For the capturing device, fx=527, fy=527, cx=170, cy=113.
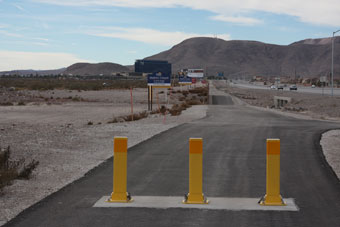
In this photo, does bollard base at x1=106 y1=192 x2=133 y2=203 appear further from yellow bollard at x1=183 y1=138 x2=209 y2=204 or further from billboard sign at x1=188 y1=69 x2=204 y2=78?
billboard sign at x1=188 y1=69 x2=204 y2=78

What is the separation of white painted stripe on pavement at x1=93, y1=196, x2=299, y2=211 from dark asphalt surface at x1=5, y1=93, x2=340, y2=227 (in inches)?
6.9

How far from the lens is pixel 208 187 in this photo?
32.3ft

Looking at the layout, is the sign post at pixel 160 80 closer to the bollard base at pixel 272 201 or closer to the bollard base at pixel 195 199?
the bollard base at pixel 195 199

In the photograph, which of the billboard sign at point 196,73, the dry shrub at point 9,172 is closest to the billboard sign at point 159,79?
the dry shrub at point 9,172

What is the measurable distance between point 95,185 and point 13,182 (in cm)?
160

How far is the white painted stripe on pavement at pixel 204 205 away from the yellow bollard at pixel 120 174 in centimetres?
16

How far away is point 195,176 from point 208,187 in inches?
49.5

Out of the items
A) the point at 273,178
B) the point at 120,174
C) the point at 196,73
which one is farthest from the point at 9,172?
the point at 196,73

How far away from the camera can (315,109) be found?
46.8m

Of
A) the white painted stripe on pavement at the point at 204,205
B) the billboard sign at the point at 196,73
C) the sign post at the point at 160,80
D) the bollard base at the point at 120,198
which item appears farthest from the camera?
the billboard sign at the point at 196,73

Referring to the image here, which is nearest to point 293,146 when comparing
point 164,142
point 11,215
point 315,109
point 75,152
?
point 164,142

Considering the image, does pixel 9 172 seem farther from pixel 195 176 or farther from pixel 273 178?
pixel 273 178

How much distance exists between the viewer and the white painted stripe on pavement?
8227 millimetres

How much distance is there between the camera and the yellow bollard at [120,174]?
8648 mm
